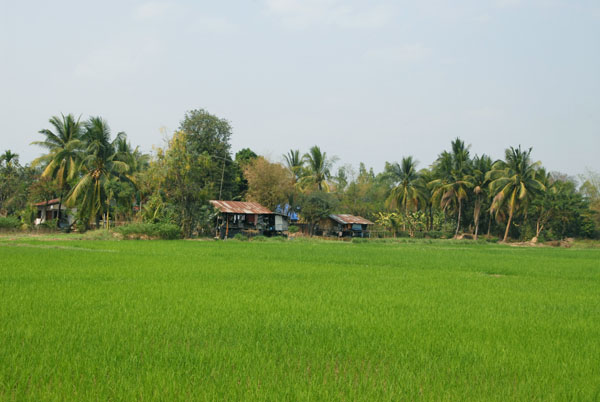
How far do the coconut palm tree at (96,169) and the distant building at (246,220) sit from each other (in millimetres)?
5479

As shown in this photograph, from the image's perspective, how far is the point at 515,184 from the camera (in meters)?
33.8

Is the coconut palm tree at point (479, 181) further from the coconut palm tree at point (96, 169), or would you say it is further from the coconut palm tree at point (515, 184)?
the coconut palm tree at point (96, 169)

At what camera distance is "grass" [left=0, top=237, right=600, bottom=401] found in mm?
3020

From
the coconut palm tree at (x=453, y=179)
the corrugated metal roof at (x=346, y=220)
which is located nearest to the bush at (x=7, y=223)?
the corrugated metal roof at (x=346, y=220)

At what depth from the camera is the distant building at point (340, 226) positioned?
3431 centimetres

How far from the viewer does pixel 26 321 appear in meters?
4.47

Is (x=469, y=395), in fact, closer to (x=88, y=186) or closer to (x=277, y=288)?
(x=277, y=288)

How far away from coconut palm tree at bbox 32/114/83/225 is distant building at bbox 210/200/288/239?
744 cm

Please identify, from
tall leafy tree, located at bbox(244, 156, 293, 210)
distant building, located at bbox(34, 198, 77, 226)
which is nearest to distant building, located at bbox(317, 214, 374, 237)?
tall leafy tree, located at bbox(244, 156, 293, 210)

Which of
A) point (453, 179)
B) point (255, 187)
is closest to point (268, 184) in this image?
point (255, 187)

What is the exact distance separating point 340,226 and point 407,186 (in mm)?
6639

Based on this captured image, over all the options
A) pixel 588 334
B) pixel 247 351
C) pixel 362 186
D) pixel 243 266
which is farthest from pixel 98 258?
pixel 362 186

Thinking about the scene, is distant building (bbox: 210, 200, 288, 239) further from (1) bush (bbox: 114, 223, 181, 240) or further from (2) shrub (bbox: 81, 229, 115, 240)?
(2) shrub (bbox: 81, 229, 115, 240)

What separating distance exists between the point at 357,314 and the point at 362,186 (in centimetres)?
3867
